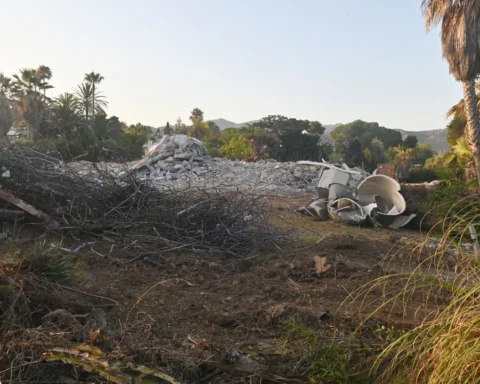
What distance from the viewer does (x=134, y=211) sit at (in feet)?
26.9

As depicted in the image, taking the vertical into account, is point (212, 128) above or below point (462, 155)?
above

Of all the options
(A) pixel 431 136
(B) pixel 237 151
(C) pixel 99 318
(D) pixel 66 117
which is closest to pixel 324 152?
(B) pixel 237 151

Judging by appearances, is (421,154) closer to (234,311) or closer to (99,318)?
(234,311)

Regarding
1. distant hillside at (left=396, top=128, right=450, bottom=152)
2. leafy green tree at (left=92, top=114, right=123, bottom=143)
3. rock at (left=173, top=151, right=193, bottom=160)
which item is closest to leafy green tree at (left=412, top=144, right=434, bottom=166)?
leafy green tree at (left=92, top=114, right=123, bottom=143)

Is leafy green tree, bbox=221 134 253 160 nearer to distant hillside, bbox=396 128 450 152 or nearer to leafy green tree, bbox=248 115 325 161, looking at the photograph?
leafy green tree, bbox=248 115 325 161

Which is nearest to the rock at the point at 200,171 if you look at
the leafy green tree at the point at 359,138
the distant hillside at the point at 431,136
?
the leafy green tree at the point at 359,138

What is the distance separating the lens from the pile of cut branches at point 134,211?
746 centimetres

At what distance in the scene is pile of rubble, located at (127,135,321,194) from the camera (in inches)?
789

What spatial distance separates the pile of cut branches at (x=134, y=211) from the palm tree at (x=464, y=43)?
805cm

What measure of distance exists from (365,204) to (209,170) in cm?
1109

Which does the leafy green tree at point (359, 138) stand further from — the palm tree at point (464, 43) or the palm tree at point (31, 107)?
the palm tree at point (464, 43)

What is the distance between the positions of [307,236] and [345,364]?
5.96 m

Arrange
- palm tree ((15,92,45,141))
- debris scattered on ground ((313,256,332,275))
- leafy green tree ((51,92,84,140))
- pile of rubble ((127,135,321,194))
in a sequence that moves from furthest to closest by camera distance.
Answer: palm tree ((15,92,45,141)), leafy green tree ((51,92,84,140)), pile of rubble ((127,135,321,194)), debris scattered on ground ((313,256,332,275))

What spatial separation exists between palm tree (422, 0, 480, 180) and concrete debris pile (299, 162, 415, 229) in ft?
9.70
